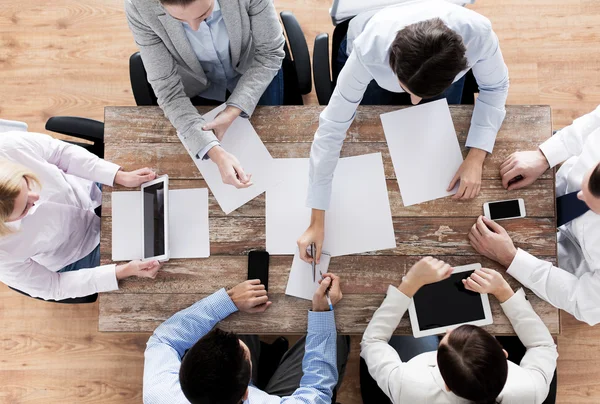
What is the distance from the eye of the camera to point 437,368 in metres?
1.55

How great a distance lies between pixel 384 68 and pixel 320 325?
0.80 m

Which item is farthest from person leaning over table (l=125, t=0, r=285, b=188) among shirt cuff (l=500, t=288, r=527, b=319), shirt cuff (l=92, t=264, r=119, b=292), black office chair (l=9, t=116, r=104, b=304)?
shirt cuff (l=500, t=288, r=527, b=319)

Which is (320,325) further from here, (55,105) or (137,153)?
(55,105)

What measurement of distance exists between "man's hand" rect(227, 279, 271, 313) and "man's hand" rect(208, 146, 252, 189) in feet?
1.05

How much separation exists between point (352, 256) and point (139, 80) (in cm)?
100

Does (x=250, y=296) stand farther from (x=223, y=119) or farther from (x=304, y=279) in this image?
(x=223, y=119)

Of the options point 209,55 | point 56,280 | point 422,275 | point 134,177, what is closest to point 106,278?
point 56,280

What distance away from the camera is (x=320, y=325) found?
1.53 m

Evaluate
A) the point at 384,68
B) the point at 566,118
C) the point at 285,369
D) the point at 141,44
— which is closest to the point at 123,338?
the point at 285,369

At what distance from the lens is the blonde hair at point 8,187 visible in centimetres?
140

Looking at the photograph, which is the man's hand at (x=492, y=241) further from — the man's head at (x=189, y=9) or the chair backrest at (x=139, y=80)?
the chair backrest at (x=139, y=80)

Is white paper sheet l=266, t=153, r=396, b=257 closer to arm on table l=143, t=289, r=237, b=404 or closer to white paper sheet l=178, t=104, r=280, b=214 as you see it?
white paper sheet l=178, t=104, r=280, b=214

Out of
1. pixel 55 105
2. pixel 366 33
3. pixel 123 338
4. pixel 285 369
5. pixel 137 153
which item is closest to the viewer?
pixel 366 33

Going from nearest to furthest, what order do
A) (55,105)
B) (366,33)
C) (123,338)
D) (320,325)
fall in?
(366,33)
(320,325)
(123,338)
(55,105)
